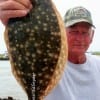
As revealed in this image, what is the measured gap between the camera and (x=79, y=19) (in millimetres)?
3996

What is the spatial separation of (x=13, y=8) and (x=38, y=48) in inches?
13.2

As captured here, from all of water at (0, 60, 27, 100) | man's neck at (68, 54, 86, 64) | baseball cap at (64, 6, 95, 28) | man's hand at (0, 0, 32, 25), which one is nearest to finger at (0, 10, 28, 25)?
man's hand at (0, 0, 32, 25)

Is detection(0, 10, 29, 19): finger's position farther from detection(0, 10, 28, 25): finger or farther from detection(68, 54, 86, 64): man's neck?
detection(68, 54, 86, 64): man's neck

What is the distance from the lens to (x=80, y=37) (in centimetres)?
395

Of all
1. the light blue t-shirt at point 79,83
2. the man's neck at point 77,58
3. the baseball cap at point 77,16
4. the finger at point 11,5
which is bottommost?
the light blue t-shirt at point 79,83

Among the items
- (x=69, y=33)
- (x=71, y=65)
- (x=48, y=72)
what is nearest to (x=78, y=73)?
(x=71, y=65)

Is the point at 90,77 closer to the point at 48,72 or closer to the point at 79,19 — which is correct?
the point at 79,19

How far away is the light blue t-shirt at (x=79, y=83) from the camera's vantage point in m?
4.01

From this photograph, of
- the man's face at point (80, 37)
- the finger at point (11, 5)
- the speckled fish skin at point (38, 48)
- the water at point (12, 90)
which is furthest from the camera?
the water at point (12, 90)

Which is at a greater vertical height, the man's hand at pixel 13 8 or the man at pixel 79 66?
the man's hand at pixel 13 8

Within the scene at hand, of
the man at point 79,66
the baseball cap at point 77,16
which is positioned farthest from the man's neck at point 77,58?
the baseball cap at point 77,16

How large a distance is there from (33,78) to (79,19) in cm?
164

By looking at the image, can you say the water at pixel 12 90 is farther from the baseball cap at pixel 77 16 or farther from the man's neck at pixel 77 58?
the baseball cap at pixel 77 16

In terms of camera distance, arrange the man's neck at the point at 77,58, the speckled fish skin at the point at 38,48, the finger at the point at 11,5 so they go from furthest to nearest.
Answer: the man's neck at the point at 77,58 → the finger at the point at 11,5 → the speckled fish skin at the point at 38,48
